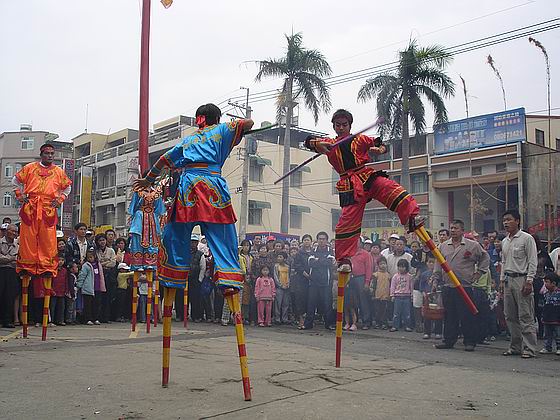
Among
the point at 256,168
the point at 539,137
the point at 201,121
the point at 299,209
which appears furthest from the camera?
the point at 299,209

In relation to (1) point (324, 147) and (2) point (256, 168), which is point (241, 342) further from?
(2) point (256, 168)

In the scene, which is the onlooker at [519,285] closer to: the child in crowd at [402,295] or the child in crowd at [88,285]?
the child in crowd at [402,295]

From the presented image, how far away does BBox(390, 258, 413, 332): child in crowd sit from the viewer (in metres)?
11.1

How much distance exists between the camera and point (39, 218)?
723cm

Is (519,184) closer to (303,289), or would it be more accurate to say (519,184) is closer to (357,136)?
(303,289)

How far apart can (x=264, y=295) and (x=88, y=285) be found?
3.45 m

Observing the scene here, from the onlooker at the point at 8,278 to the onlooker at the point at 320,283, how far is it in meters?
5.26

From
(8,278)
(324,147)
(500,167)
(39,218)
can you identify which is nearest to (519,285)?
(324,147)

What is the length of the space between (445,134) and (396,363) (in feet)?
100

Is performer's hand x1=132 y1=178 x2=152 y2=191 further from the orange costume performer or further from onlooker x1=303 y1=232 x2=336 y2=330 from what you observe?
onlooker x1=303 y1=232 x2=336 y2=330

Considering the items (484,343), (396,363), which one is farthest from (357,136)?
(484,343)

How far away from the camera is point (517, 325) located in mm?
7844

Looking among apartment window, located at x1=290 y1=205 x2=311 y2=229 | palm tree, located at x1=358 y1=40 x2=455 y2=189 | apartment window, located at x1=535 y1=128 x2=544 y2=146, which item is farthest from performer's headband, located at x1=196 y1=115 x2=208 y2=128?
apartment window, located at x1=290 y1=205 x2=311 y2=229

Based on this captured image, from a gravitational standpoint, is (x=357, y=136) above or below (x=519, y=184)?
below
